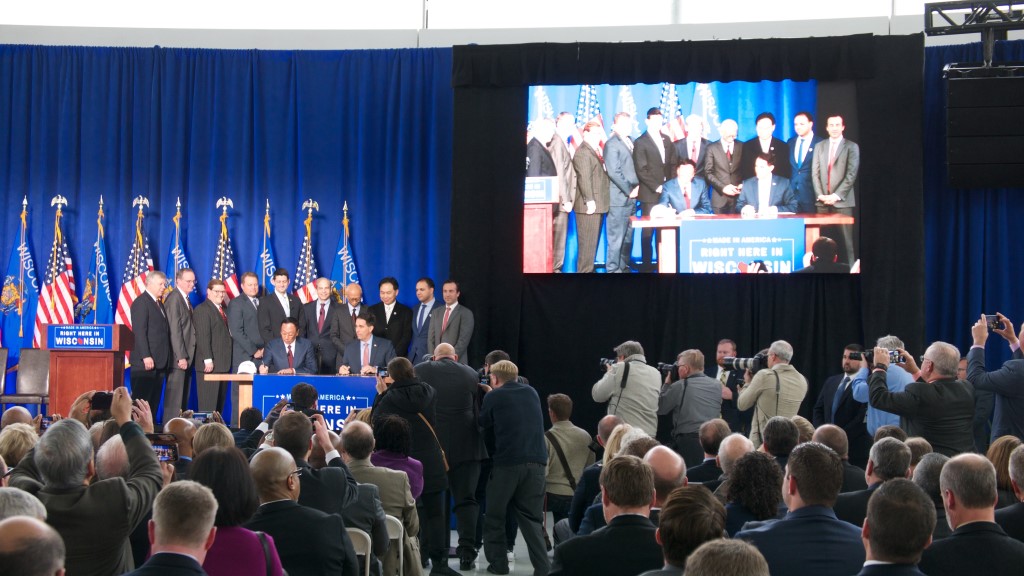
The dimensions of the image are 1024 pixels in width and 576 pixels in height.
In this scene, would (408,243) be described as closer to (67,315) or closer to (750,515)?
(67,315)

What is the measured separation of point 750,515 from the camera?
391 centimetres

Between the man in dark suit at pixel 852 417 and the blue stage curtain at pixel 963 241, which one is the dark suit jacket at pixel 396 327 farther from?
the blue stage curtain at pixel 963 241

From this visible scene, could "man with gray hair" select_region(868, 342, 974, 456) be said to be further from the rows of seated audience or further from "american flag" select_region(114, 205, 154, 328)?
"american flag" select_region(114, 205, 154, 328)

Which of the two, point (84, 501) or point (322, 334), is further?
point (322, 334)

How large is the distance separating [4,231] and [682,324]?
24.6 ft

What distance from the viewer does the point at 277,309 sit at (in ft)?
36.3

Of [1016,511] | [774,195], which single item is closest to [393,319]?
[774,195]

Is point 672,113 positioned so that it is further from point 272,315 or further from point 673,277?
point 272,315

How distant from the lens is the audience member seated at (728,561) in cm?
208

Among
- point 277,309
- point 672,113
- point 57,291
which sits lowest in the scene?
point 277,309

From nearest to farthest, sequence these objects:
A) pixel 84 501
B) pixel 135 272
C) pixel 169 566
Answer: pixel 169 566 < pixel 84 501 < pixel 135 272

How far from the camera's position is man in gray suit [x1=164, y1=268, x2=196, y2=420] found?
11039 mm

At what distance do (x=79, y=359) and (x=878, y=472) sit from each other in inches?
306

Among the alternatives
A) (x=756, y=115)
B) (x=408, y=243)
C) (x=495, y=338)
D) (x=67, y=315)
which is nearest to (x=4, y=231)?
(x=67, y=315)
